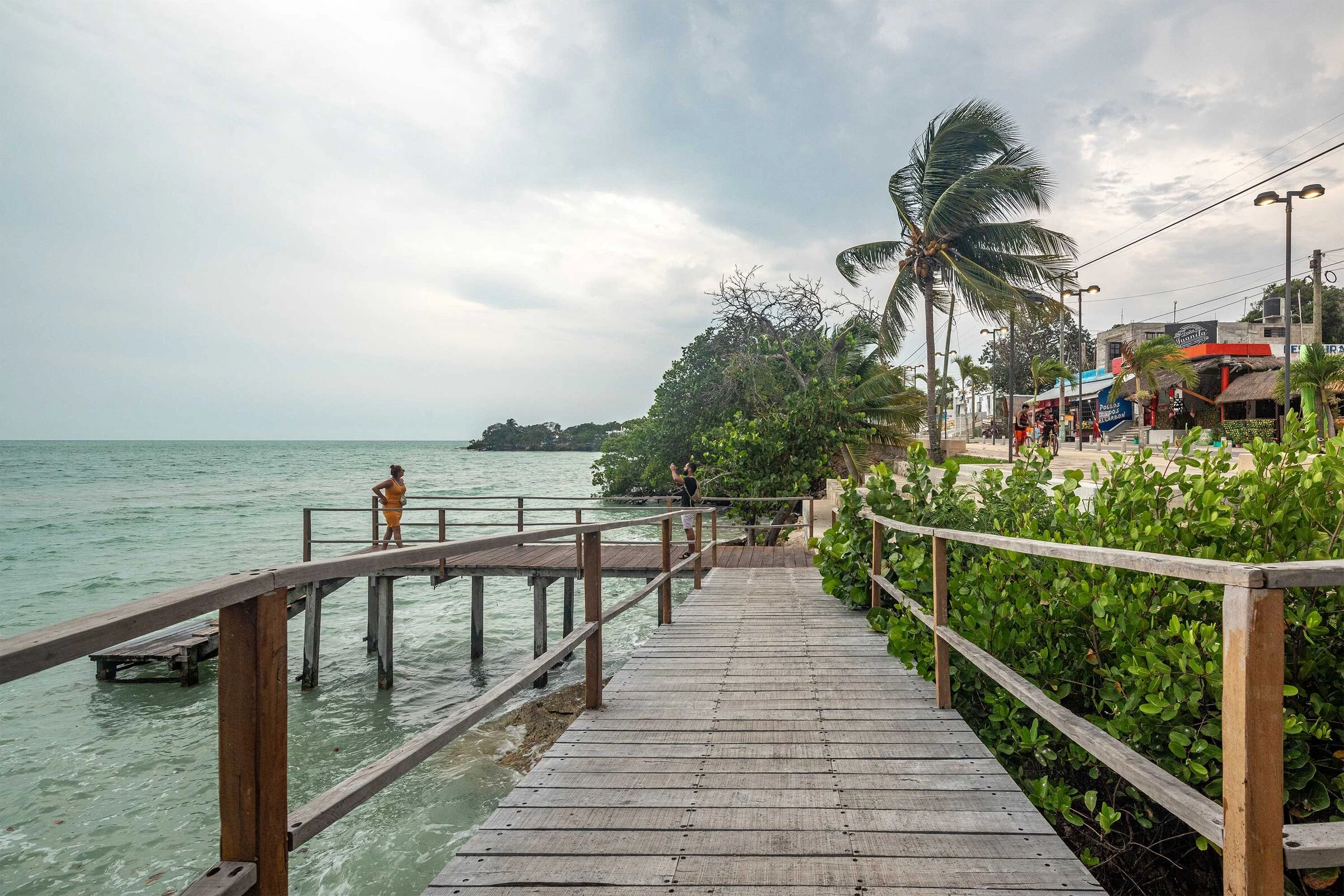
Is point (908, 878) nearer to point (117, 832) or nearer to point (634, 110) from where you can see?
point (117, 832)

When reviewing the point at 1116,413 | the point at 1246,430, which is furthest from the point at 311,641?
the point at 1116,413

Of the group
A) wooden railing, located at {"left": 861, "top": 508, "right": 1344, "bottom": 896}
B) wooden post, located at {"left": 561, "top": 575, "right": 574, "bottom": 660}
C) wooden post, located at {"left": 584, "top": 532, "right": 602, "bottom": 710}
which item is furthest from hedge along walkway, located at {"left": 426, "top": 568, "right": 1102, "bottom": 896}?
wooden post, located at {"left": 561, "top": 575, "right": 574, "bottom": 660}

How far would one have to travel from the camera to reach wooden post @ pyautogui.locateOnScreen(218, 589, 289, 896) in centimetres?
122

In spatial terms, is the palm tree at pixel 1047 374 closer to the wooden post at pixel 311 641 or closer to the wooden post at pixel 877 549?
the wooden post at pixel 877 549

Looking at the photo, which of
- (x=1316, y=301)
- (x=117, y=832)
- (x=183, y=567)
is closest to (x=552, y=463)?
(x=183, y=567)

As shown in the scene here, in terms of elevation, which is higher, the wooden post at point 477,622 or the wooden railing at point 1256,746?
the wooden railing at point 1256,746

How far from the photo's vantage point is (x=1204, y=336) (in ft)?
105

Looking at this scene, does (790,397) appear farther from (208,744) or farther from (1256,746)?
(1256,746)

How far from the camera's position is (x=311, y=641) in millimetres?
10586

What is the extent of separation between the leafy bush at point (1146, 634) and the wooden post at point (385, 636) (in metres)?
8.63

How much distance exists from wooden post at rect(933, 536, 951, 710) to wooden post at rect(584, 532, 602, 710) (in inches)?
65.7

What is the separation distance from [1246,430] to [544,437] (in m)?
123

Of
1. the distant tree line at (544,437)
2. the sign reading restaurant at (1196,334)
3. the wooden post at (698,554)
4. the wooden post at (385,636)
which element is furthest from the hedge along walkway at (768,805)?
the distant tree line at (544,437)

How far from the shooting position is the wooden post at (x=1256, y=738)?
1.23 meters
